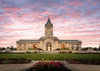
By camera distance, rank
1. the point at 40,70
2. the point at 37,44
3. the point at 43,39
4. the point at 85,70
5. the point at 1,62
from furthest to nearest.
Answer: the point at 37,44
the point at 43,39
the point at 1,62
the point at 85,70
the point at 40,70

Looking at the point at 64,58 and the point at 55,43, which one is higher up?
the point at 55,43

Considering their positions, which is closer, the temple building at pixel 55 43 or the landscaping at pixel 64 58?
the landscaping at pixel 64 58

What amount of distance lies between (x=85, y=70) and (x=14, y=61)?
9414mm

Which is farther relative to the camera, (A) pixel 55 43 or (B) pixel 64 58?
(A) pixel 55 43

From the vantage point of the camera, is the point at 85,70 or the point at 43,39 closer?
the point at 85,70

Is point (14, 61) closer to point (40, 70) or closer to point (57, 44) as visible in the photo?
point (40, 70)

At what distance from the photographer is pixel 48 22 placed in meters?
81.2

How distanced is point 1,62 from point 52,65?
27.7 ft

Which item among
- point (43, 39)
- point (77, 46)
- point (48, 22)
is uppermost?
point (48, 22)

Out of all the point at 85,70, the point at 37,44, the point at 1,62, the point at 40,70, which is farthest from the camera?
the point at 37,44

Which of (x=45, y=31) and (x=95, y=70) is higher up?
(x=45, y=31)

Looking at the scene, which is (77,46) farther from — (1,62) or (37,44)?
(1,62)

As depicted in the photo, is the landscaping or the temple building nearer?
the landscaping

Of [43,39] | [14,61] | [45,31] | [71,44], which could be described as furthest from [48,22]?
[14,61]
